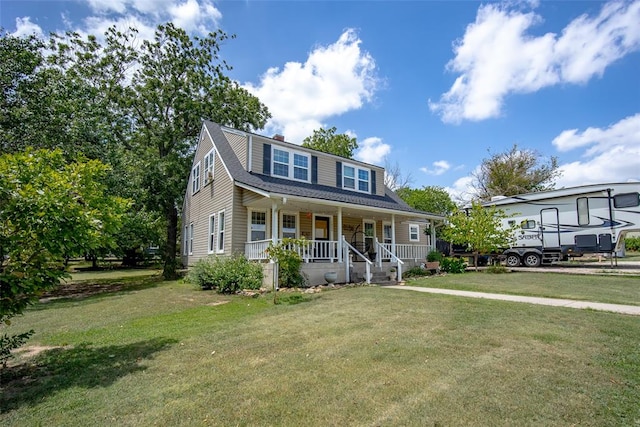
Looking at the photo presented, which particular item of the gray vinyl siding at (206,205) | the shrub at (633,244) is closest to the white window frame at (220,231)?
the gray vinyl siding at (206,205)

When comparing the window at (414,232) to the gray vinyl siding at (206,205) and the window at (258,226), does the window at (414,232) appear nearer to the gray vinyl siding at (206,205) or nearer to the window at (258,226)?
the window at (258,226)

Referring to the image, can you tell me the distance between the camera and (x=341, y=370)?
12.5 feet

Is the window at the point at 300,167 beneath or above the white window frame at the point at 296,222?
above

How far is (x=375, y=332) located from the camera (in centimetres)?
524

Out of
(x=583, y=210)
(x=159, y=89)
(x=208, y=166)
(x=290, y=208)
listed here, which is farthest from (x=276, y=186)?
(x=159, y=89)

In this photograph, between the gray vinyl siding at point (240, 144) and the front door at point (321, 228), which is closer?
the gray vinyl siding at point (240, 144)

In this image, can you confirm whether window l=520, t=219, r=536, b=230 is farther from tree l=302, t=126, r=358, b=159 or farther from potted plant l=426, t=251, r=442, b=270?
tree l=302, t=126, r=358, b=159

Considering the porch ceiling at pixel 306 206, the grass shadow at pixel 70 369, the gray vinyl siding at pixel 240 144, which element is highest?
the gray vinyl siding at pixel 240 144

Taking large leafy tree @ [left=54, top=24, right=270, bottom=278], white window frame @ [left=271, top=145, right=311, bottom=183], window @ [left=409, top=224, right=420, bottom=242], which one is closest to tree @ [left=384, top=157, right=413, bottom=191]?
window @ [left=409, top=224, right=420, bottom=242]

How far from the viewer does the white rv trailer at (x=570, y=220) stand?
1447cm

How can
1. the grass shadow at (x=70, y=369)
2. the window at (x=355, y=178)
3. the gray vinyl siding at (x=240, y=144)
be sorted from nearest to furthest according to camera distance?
the grass shadow at (x=70, y=369), the gray vinyl siding at (x=240, y=144), the window at (x=355, y=178)

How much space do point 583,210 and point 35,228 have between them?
19786 mm

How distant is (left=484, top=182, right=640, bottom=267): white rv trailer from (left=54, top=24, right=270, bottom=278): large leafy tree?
2066cm

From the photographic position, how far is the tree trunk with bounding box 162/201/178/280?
16.9 meters
